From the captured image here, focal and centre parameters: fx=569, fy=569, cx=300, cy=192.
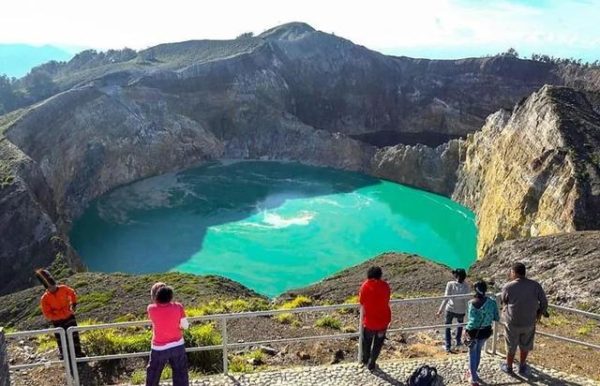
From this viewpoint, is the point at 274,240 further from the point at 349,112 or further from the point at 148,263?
the point at 349,112

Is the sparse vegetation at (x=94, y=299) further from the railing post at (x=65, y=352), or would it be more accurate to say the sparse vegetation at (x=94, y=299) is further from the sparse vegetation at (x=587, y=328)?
the sparse vegetation at (x=587, y=328)

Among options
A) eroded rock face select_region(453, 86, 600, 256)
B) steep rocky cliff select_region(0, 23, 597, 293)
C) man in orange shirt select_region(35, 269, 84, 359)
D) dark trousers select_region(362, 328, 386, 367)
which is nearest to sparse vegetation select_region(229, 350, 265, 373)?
dark trousers select_region(362, 328, 386, 367)

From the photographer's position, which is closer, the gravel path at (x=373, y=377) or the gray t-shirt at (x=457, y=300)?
the gravel path at (x=373, y=377)

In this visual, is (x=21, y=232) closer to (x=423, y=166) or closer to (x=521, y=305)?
(x=521, y=305)

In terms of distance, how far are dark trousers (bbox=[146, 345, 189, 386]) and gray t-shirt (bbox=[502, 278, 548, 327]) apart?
602 cm

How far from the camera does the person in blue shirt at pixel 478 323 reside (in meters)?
10.6

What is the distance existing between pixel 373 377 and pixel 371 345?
2.15 ft

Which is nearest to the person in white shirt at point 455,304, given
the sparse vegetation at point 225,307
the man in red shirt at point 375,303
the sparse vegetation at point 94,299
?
the man in red shirt at point 375,303

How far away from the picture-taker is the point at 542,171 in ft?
141

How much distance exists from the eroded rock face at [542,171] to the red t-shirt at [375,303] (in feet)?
95.3

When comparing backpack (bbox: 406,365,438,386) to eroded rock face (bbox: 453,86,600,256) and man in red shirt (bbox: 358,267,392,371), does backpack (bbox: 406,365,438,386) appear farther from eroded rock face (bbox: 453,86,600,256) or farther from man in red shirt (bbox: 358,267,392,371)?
eroded rock face (bbox: 453,86,600,256)

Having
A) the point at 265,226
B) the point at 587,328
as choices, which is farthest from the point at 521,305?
the point at 265,226

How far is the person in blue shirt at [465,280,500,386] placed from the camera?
418 inches

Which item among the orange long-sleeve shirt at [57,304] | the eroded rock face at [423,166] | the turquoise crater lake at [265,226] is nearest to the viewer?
the orange long-sleeve shirt at [57,304]
